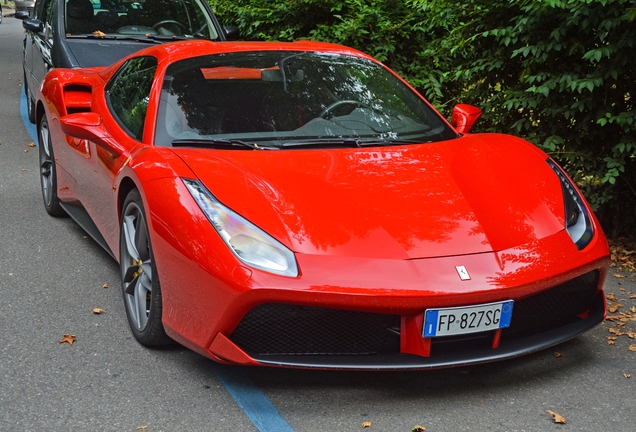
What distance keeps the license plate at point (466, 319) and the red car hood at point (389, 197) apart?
0.82 ft

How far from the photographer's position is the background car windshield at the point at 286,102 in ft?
14.2

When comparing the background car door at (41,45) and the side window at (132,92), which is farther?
the background car door at (41,45)

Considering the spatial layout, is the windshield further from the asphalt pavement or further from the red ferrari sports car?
the asphalt pavement

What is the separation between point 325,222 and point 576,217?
1212mm

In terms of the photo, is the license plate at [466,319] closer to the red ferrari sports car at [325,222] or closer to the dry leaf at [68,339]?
the red ferrari sports car at [325,222]

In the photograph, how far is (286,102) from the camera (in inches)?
179

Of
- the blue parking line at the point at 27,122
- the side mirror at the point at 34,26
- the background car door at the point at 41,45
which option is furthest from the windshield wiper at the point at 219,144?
the side mirror at the point at 34,26

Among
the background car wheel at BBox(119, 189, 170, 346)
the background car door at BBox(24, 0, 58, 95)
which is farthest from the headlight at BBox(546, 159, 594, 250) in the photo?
the background car door at BBox(24, 0, 58, 95)

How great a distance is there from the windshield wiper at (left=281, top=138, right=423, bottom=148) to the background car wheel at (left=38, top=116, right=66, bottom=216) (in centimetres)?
257

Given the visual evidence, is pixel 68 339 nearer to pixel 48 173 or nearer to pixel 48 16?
pixel 48 173

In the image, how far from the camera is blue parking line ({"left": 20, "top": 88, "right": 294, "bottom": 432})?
3.31 meters

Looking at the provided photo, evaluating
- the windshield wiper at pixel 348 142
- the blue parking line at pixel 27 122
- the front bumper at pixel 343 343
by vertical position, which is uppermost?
the windshield wiper at pixel 348 142

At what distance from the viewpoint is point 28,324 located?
4.34 meters

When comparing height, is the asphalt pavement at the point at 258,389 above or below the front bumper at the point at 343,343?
below
